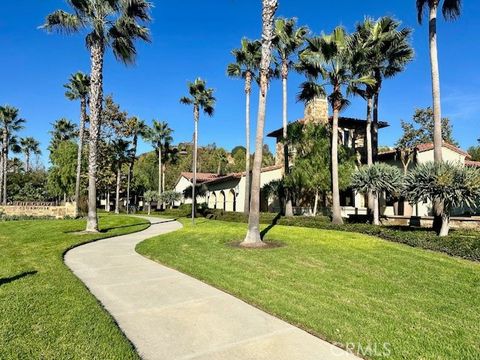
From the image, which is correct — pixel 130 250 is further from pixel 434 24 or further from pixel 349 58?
pixel 434 24

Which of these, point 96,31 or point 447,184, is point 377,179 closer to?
point 447,184

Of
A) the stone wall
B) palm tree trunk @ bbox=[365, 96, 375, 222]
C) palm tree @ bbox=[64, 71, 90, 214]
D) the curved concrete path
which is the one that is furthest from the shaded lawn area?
palm tree @ bbox=[64, 71, 90, 214]

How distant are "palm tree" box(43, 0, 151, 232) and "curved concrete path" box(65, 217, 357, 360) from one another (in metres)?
10.5

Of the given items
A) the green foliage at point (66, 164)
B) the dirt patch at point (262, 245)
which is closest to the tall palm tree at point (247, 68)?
the dirt patch at point (262, 245)

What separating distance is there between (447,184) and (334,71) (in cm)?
937

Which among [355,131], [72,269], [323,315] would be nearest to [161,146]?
[355,131]

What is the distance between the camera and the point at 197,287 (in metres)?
7.23

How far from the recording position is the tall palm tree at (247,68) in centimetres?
2812

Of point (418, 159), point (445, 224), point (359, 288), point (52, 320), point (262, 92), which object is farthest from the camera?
point (418, 159)

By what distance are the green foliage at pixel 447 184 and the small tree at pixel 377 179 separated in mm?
4090

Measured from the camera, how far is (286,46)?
2527cm

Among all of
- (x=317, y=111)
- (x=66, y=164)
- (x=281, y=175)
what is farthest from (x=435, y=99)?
(x=66, y=164)

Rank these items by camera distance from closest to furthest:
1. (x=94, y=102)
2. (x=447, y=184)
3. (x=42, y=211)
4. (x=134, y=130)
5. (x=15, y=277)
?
(x=15, y=277) → (x=447, y=184) → (x=94, y=102) → (x=42, y=211) → (x=134, y=130)

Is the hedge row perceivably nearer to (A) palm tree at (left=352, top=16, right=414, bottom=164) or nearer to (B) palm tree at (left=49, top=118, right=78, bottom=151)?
(A) palm tree at (left=352, top=16, right=414, bottom=164)
